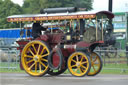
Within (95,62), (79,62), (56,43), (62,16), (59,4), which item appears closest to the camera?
(79,62)

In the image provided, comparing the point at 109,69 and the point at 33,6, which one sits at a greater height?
the point at 33,6

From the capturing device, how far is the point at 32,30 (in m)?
19.0

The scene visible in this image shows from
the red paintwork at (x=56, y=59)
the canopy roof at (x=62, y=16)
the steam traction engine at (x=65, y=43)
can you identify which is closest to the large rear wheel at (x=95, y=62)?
the steam traction engine at (x=65, y=43)

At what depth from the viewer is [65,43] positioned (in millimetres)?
18078

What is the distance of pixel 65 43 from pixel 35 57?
144 cm

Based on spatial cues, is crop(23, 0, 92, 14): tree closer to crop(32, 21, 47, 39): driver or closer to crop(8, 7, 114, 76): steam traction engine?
crop(32, 21, 47, 39): driver

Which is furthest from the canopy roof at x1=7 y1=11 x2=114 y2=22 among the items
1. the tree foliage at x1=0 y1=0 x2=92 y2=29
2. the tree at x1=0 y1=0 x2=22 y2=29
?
the tree at x1=0 y1=0 x2=22 y2=29

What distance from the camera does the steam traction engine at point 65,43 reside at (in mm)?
17516

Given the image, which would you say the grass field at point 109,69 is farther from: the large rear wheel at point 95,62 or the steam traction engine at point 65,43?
the steam traction engine at point 65,43

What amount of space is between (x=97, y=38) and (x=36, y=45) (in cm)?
271

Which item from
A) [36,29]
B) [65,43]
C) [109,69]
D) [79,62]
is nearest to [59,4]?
[109,69]

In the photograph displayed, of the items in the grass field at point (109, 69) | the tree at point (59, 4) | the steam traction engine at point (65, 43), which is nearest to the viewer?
the steam traction engine at point (65, 43)

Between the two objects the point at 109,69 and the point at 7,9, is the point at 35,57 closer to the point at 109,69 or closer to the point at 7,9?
the point at 109,69

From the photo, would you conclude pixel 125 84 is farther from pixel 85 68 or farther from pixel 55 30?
pixel 55 30
